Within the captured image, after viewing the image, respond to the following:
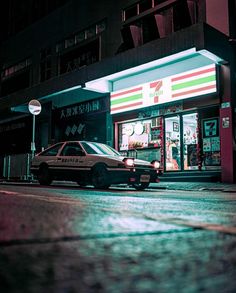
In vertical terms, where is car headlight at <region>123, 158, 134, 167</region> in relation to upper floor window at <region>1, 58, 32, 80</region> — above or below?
below

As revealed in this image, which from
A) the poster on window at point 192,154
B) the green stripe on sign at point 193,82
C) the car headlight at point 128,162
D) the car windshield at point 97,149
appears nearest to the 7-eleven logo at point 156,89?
the green stripe on sign at point 193,82

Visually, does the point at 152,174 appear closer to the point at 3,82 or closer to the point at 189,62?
the point at 189,62

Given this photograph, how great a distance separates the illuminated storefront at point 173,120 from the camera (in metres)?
14.5

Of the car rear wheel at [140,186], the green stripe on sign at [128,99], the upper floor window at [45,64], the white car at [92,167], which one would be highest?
the upper floor window at [45,64]

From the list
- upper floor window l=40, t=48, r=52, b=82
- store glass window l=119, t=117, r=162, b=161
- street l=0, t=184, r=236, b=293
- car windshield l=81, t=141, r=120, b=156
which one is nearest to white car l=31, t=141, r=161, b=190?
car windshield l=81, t=141, r=120, b=156

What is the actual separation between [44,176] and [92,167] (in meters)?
2.25

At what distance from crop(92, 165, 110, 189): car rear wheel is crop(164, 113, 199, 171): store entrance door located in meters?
5.30

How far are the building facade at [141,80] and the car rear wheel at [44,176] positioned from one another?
214 inches

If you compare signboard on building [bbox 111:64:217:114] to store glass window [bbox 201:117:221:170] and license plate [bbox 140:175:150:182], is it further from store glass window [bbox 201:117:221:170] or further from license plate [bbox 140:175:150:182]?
license plate [bbox 140:175:150:182]

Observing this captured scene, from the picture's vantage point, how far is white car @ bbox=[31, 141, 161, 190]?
35.1 feet

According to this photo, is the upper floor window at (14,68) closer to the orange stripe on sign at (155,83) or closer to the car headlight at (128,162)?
the orange stripe on sign at (155,83)

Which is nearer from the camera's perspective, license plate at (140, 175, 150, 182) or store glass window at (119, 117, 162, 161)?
license plate at (140, 175, 150, 182)

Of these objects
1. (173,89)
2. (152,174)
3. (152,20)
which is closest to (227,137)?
(173,89)

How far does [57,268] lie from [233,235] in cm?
149
